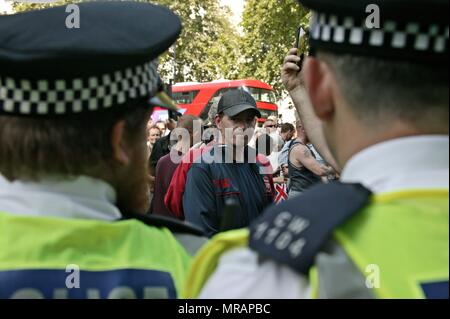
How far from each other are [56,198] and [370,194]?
84 cm

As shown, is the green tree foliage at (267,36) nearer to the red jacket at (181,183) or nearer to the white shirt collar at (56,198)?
the red jacket at (181,183)

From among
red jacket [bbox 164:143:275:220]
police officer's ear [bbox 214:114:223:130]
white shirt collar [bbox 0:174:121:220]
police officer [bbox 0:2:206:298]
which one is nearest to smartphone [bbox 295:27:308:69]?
police officer [bbox 0:2:206:298]

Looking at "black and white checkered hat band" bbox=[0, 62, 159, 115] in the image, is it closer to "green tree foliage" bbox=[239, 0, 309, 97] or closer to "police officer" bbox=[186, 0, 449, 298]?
"police officer" bbox=[186, 0, 449, 298]

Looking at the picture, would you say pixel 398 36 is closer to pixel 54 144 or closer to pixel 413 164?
pixel 413 164

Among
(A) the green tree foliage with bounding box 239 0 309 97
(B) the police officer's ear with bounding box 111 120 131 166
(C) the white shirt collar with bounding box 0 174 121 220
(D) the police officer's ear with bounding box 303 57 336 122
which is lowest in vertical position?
(A) the green tree foliage with bounding box 239 0 309 97

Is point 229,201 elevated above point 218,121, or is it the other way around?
point 229,201

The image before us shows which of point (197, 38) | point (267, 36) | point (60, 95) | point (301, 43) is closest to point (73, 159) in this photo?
point (60, 95)

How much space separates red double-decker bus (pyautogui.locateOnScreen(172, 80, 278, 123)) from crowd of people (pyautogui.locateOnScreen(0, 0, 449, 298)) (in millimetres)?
24533

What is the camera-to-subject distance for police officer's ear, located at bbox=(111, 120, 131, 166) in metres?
1.59

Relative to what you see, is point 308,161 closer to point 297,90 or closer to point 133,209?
point 297,90

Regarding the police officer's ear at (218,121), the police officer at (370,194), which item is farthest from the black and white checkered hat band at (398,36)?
the police officer's ear at (218,121)

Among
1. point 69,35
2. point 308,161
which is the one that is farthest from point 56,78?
point 308,161

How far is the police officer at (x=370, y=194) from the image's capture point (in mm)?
1020

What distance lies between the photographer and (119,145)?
5.28ft
